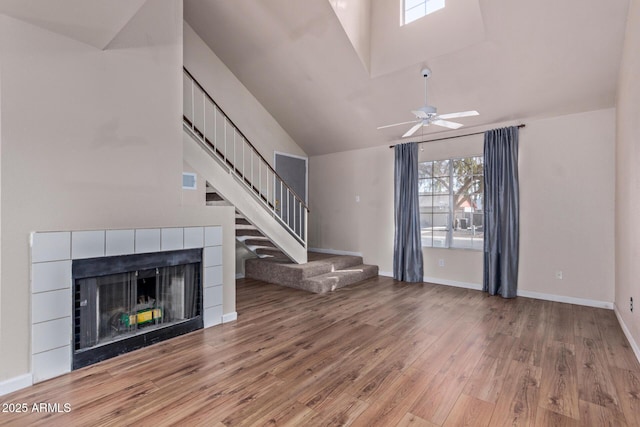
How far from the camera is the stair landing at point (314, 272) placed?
5254 mm

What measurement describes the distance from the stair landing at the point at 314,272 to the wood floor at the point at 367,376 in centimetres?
124

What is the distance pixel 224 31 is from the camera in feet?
16.8

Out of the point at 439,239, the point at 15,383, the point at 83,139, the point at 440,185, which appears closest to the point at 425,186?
the point at 440,185

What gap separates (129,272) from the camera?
2.92m

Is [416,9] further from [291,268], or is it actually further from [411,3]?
[291,268]

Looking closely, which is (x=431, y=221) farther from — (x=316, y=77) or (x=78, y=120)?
(x=78, y=120)

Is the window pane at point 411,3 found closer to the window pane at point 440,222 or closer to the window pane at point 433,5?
the window pane at point 433,5

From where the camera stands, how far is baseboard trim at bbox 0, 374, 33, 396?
2229mm

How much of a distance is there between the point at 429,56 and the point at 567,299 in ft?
13.1

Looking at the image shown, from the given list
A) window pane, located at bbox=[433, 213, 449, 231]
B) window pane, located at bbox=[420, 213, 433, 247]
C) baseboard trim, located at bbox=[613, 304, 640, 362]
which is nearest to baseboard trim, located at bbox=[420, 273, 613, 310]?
baseboard trim, located at bbox=[613, 304, 640, 362]

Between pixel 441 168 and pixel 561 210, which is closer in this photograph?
pixel 561 210

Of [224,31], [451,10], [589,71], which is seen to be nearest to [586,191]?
[589,71]

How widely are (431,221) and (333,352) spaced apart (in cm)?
374

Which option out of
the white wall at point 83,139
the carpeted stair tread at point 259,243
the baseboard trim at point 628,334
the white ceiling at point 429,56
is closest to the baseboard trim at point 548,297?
the baseboard trim at point 628,334
